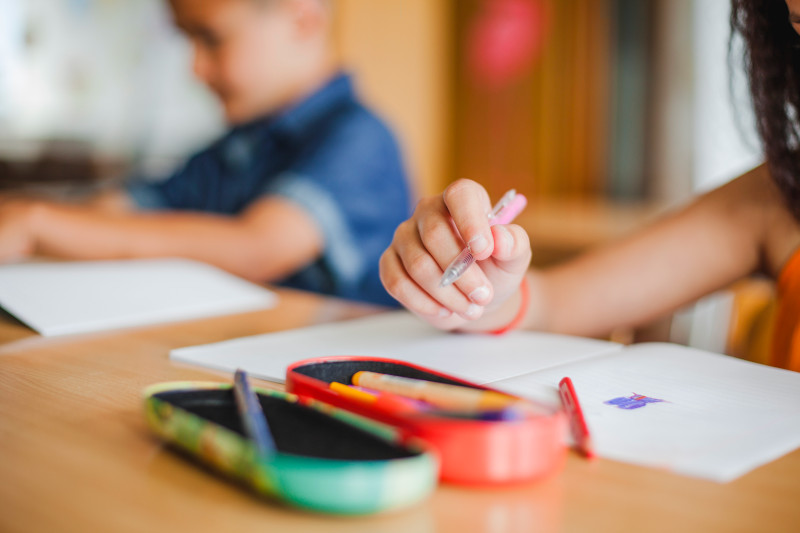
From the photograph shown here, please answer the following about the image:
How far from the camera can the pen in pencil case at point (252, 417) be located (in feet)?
1.07

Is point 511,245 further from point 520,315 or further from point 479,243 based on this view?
point 520,315

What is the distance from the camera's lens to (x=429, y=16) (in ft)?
10.1

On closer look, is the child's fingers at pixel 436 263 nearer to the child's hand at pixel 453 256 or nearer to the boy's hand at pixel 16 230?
the child's hand at pixel 453 256

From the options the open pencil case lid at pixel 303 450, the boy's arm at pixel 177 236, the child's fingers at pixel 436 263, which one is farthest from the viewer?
the boy's arm at pixel 177 236

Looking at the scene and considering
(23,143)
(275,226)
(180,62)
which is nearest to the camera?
(275,226)

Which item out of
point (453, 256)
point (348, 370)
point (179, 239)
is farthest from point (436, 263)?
point (179, 239)

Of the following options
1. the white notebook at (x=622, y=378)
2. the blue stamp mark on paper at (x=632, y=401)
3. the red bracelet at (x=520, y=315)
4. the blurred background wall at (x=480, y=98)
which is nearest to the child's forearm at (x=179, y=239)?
the white notebook at (x=622, y=378)

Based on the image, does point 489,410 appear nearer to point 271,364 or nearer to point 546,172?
point 271,364

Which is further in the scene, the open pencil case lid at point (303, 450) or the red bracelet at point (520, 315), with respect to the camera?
the red bracelet at point (520, 315)

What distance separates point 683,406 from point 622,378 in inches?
2.6

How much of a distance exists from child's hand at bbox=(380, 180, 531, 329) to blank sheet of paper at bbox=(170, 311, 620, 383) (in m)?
0.03

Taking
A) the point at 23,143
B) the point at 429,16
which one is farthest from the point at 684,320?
the point at 429,16

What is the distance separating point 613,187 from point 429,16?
1037mm

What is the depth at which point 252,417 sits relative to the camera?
0.35 meters
